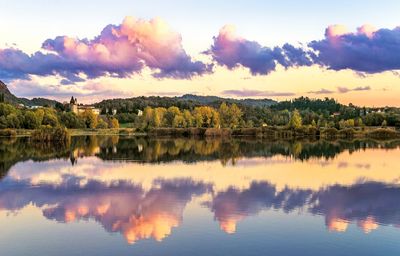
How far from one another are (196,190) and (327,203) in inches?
263

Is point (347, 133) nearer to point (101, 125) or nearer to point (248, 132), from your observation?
point (248, 132)

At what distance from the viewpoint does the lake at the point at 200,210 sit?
1457 centimetres

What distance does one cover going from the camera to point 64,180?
94.4ft

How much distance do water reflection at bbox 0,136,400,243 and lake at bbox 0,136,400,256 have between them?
46mm

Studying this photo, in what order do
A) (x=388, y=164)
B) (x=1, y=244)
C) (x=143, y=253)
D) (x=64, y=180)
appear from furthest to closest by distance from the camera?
(x=388, y=164) < (x=64, y=180) < (x=1, y=244) < (x=143, y=253)

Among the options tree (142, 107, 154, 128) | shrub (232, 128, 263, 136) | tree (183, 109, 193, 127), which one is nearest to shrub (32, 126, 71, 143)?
shrub (232, 128, 263, 136)

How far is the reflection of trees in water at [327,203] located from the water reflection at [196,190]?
0.04 metres

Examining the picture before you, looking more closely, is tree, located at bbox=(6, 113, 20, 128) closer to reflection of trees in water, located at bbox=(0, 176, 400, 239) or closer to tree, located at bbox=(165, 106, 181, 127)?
tree, located at bbox=(165, 106, 181, 127)

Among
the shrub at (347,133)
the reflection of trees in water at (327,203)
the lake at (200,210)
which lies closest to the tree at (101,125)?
the shrub at (347,133)

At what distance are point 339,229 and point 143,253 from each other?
6.83 meters

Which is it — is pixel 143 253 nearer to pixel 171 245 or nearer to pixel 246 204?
pixel 171 245

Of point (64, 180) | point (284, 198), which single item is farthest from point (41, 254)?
point (64, 180)

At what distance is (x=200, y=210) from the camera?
1955 centimetres

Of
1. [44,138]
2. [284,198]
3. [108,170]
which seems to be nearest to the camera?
[284,198]
